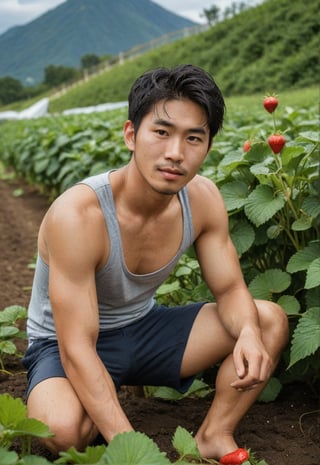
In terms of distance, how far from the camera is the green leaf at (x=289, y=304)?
2.62m

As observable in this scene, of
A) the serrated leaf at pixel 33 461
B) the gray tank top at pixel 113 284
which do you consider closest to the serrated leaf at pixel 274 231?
the gray tank top at pixel 113 284

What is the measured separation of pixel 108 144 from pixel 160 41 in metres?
40.6

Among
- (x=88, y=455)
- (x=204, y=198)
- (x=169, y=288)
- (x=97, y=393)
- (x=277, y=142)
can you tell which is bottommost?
(x=169, y=288)

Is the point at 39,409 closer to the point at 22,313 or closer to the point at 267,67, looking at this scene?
the point at 22,313

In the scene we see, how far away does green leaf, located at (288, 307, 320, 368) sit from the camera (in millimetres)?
2287

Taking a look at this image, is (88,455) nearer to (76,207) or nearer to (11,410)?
(11,410)

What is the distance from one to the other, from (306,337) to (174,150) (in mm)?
747

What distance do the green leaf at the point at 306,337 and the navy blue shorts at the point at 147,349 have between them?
0.37 meters

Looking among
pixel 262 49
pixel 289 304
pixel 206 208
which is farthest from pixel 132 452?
pixel 262 49

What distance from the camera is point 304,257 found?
2.57 m

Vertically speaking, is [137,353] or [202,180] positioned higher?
[202,180]

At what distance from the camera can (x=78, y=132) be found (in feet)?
25.3

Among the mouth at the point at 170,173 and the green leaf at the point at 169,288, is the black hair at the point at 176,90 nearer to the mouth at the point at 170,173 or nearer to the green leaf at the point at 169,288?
the mouth at the point at 170,173

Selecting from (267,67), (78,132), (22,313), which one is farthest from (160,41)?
(22,313)
